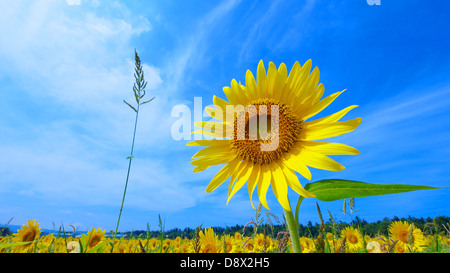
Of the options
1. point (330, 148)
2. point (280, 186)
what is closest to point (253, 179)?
point (280, 186)

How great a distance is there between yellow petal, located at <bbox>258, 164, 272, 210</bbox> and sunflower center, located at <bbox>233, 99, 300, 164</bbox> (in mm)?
69

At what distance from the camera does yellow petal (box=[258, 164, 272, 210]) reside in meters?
2.27

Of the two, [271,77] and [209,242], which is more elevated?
[271,77]

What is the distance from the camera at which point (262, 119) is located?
261 cm

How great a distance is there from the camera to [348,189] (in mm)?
1888

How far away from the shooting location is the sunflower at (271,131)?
7.39 feet

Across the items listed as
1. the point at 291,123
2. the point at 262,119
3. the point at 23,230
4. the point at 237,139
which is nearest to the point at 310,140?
the point at 291,123

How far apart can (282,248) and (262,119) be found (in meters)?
1.11

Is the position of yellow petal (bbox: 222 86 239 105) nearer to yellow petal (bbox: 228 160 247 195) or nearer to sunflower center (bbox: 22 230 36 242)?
yellow petal (bbox: 228 160 247 195)

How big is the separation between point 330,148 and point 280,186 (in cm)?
48

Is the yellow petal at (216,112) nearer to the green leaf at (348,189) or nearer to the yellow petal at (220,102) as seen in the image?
the yellow petal at (220,102)

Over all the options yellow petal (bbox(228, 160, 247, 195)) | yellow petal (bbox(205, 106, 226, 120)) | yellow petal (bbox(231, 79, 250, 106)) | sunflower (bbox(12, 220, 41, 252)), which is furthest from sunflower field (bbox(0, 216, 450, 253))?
yellow petal (bbox(231, 79, 250, 106))

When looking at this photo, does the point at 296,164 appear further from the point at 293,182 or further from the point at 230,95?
the point at 230,95
